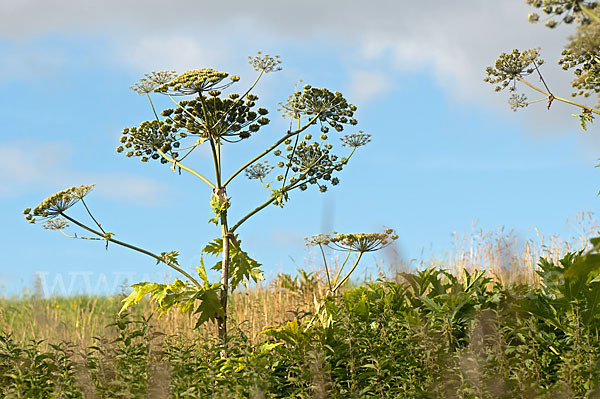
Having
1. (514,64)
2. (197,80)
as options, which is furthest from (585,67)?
(197,80)

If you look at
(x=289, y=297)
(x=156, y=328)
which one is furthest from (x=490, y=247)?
(x=156, y=328)

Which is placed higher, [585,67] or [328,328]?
[585,67]

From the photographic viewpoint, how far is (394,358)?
4.48 m

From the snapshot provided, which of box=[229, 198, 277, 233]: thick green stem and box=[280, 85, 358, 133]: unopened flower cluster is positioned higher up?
box=[280, 85, 358, 133]: unopened flower cluster

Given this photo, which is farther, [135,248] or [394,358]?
[135,248]

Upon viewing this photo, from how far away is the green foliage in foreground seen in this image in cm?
399

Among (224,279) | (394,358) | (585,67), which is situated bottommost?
(394,358)

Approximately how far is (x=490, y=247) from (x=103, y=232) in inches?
295

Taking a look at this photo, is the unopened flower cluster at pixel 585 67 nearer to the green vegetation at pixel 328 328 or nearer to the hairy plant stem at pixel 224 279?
the green vegetation at pixel 328 328

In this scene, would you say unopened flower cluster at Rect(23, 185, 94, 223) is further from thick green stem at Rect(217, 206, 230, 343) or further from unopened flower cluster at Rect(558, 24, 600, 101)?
unopened flower cluster at Rect(558, 24, 600, 101)

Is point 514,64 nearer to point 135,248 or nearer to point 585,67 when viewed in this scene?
point 585,67

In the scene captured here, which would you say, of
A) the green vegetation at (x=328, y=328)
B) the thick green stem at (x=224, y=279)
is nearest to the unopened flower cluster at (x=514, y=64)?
the green vegetation at (x=328, y=328)

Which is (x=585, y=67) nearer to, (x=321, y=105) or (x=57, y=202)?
(x=321, y=105)

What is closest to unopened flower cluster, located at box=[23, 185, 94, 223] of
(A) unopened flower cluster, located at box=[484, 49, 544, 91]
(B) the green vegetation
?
(B) the green vegetation
